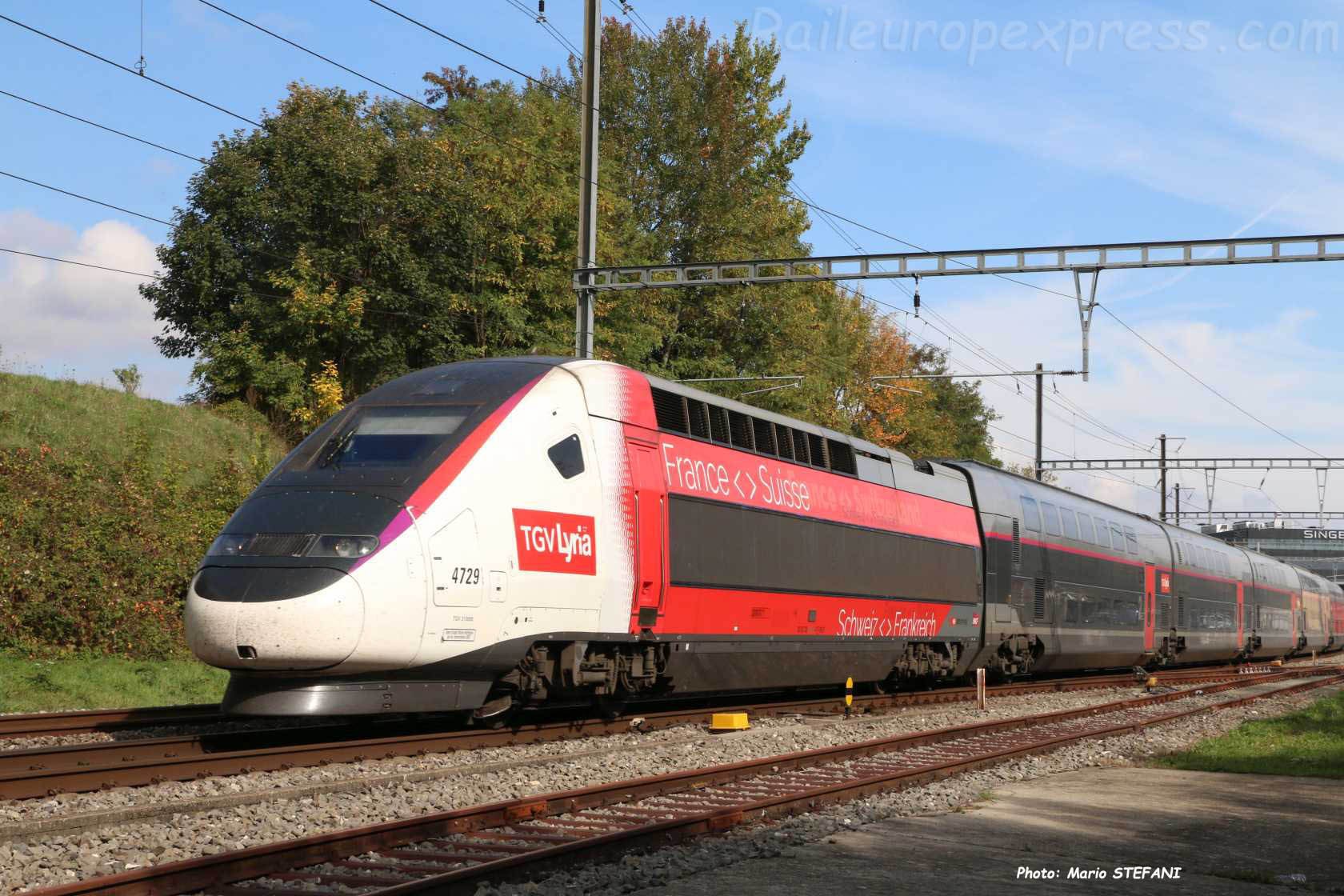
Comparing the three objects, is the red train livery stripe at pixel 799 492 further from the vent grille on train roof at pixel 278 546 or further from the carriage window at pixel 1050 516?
the vent grille on train roof at pixel 278 546

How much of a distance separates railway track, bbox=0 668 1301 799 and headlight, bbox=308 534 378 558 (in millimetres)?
1670

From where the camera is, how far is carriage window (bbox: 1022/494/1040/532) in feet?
87.4

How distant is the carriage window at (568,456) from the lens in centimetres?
1323

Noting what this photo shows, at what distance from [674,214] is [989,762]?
36.9 m

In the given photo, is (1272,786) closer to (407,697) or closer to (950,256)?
(407,697)

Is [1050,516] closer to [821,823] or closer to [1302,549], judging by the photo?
[821,823]

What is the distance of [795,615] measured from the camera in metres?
17.8

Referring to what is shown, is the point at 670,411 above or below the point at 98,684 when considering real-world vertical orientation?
above

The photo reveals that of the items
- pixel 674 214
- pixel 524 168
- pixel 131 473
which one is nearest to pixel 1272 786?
pixel 131 473

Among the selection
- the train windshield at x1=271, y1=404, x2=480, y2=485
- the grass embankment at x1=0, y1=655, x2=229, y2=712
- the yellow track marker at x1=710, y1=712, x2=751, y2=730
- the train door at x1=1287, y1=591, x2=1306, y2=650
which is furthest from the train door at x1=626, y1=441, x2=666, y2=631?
the train door at x1=1287, y1=591, x2=1306, y2=650

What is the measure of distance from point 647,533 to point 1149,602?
22.7 m

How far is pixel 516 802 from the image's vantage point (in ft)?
30.1

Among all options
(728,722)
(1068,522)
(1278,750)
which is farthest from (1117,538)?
(728,722)

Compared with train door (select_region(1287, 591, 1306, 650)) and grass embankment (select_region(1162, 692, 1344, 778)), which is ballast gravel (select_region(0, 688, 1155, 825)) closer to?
grass embankment (select_region(1162, 692, 1344, 778))
